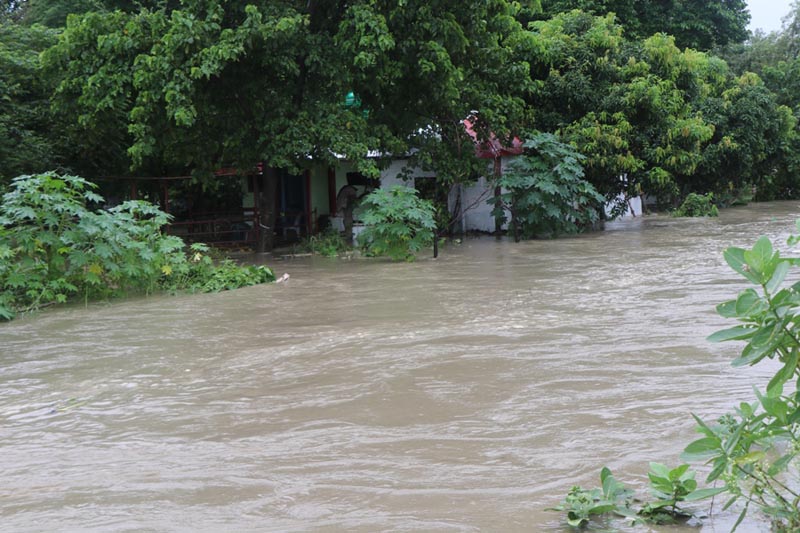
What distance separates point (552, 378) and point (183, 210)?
707 inches

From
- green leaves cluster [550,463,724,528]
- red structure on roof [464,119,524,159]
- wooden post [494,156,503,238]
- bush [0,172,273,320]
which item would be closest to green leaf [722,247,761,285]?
green leaves cluster [550,463,724,528]

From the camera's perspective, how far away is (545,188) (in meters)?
19.3

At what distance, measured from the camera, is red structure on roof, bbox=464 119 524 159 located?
20.6 m

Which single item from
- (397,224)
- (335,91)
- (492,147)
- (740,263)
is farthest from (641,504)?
(492,147)

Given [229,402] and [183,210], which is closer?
[229,402]

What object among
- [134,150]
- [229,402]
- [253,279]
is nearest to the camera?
[229,402]

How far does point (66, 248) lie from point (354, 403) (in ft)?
22.2

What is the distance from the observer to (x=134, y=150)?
15914mm

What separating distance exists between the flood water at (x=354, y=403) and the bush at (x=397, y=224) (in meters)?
3.92

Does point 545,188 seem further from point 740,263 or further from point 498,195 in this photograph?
point 740,263

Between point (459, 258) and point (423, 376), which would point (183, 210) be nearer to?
point (459, 258)

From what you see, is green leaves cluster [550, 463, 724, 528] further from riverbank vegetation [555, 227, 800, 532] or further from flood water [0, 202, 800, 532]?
riverbank vegetation [555, 227, 800, 532]

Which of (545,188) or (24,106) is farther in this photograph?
(545,188)

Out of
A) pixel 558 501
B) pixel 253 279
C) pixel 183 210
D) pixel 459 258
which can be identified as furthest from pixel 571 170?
pixel 558 501
